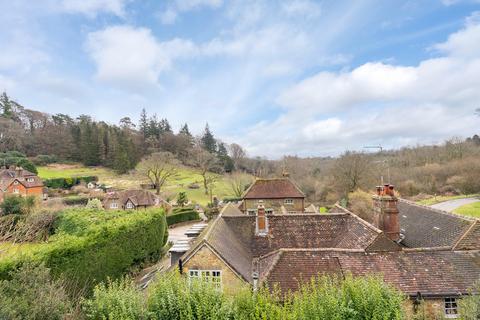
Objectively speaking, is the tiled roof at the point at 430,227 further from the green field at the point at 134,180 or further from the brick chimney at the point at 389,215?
the green field at the point at 134,180

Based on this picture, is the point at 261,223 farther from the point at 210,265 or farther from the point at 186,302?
the point at 186,302

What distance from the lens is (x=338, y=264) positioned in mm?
14906

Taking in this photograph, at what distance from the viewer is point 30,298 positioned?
990 centimetres

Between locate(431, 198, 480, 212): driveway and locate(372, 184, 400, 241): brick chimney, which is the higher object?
locate(372, 184, 400, 241): brick chimney

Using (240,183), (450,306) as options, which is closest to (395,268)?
(450,306)

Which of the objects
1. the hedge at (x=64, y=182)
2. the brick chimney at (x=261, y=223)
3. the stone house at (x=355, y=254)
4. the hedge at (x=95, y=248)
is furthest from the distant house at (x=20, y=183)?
the stone house at (x=355, y=254)

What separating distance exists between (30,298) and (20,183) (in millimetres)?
63728

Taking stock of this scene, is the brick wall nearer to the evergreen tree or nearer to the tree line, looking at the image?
the tree line

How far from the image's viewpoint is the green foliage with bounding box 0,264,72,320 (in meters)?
8.94

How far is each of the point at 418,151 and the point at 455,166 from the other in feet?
49.0

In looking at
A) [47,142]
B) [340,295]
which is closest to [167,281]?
[340,295]

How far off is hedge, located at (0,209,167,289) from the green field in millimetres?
36017

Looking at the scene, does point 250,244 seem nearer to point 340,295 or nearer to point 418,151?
point 340,295

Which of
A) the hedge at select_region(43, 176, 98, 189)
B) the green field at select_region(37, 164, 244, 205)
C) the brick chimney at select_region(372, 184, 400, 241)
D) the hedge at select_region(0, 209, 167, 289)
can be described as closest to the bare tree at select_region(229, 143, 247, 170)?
the green field at select_region(37, 164, 244, 205)
